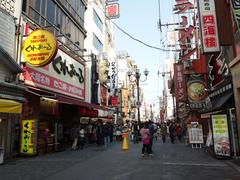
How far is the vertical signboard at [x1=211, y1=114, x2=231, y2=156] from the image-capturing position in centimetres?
1402

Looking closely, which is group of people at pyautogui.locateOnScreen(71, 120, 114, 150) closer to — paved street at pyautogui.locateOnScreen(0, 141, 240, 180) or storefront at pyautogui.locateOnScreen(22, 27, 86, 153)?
storefront at pyautogui.locateOnScreen(22, 27, 86, 153)

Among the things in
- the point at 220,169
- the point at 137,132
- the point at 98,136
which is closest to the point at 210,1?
the point at 220,169

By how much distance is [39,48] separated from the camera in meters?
14.6

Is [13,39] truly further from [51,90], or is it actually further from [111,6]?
[111,6]

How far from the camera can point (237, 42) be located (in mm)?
13969

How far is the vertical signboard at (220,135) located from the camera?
46.0 ft

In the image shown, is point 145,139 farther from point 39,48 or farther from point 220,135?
point 39,48

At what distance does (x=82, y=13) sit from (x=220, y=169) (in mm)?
21894

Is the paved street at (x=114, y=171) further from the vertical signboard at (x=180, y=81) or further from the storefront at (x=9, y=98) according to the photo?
the vertical signboard at (x=180, y=81)

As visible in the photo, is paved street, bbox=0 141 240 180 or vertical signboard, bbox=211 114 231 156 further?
vertical signboard, bbox=211 114 231 156

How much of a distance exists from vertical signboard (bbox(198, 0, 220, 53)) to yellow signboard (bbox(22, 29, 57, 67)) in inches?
289

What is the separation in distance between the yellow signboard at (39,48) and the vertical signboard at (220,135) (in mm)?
8603

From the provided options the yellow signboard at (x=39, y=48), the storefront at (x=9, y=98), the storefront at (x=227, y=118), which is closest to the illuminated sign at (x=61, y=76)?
the storefront at (x=9, y=98)

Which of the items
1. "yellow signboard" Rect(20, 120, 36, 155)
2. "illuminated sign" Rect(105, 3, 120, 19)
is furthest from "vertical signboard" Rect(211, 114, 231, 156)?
"illuminated sign" Rect(105, 3, 120, 19)
